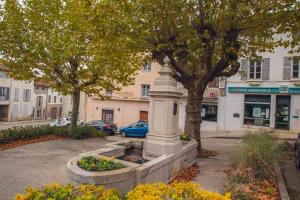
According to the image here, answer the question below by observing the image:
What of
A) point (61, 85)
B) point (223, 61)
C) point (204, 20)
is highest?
point (204, 20)

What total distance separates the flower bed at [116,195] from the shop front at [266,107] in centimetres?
1990

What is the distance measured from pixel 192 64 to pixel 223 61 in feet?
7.78

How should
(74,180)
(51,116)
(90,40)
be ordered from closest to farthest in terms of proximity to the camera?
(74,180)
(90,40)
(51,116)

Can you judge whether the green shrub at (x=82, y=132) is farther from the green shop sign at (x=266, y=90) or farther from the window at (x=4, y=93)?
the window at (x=4, y=93)

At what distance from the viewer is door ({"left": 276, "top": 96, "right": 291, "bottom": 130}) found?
2288 cm

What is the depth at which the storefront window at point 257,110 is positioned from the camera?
935 inches

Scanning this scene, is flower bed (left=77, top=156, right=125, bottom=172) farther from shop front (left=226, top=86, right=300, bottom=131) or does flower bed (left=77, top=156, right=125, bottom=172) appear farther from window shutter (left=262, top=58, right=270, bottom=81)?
window shutter (left=262, top=58, right=270, bottom=81)

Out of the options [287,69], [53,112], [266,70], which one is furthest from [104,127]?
[53,112]

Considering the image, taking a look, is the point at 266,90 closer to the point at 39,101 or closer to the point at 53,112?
the point at 39,101

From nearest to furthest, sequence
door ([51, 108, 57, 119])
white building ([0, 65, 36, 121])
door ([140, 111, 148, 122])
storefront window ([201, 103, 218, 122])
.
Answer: storefront window ([201, 103, 218, 122]) < door ([140, 111, 148, 122]) < white building ([0, 65, 36, 121]) < door ([51, 108, 57, 119])

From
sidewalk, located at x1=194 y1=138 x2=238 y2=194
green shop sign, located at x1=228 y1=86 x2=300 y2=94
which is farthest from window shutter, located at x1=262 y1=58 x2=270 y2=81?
sidewalk, located at x1=194 y1=138 x2=238 y2=194

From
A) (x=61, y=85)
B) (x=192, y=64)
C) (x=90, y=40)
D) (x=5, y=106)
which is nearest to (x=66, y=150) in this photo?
(x=61, y=85)

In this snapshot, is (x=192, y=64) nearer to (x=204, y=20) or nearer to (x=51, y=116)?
(x=204, y=20)

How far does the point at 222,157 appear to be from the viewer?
Answer: 12.4 meters
